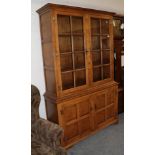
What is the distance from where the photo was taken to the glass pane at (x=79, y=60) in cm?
253

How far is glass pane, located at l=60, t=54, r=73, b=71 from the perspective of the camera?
2408 millimetres

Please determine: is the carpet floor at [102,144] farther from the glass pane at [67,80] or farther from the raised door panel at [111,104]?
the glass pane at [67,80]

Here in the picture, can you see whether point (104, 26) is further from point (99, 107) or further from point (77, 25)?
point (99, 107)

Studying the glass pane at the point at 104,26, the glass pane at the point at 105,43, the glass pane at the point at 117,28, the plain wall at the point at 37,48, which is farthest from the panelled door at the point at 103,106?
the glass pane at the point at 117,28

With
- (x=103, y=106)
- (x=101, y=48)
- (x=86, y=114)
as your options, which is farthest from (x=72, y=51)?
(x=103, y=106)

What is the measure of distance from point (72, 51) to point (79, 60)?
0.67 feet

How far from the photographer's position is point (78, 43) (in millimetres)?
2520

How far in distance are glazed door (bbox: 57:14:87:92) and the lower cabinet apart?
26cm
